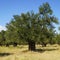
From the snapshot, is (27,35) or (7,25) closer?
(27,35)

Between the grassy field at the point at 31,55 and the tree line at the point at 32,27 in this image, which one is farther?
the tree line at the point at 32,27

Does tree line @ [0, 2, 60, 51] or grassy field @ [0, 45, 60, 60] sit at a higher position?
tree line @ [0, 2, 60, 51]

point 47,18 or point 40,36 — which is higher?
point 47,18

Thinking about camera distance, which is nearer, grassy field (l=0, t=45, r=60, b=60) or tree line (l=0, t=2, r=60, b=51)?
grassy field (l=0, t=45, r=60, b=60)

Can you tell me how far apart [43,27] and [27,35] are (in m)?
4.36

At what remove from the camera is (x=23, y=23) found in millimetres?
48844

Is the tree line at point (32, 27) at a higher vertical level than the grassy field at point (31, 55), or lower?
higher

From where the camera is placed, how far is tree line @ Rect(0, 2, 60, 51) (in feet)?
157

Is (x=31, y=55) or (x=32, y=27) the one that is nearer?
(x=31, y=55)

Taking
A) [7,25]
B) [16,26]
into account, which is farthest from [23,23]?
[7,25]

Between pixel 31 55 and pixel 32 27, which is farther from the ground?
pixel 32 27

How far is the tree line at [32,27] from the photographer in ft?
157

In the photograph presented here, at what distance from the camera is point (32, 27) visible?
48.2 m

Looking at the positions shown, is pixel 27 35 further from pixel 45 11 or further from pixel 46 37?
pixel 45 11
